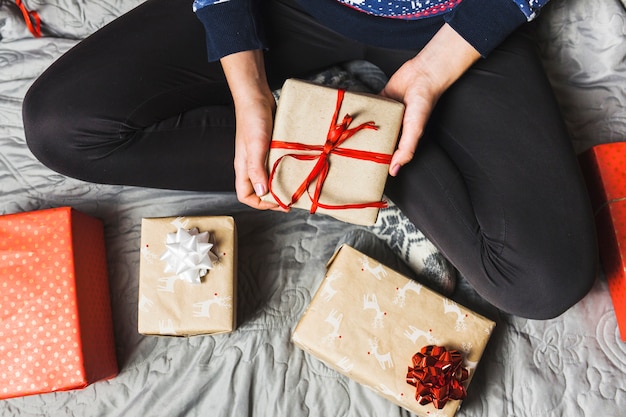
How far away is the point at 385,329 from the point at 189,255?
345mm

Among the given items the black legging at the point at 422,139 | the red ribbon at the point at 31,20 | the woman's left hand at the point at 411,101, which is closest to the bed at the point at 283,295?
the red ribbon at the point at 31,20

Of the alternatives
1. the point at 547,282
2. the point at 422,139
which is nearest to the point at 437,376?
the point at 547,282

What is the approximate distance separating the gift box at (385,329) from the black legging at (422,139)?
0.08 metres

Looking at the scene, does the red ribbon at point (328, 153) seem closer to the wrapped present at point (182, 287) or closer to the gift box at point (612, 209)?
the wrapped present at point (182, 287)

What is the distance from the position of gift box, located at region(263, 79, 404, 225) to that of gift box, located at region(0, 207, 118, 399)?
39 cm

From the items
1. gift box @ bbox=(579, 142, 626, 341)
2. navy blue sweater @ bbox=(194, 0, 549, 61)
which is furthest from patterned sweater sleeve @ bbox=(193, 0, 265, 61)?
gift box @ bbox=(579, 142, 626, 341)

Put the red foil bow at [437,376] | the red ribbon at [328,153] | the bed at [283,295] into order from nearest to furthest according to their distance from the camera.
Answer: the red ribbon at [328,153] < the red foil bow at [437,376] < the bed at [283,295]

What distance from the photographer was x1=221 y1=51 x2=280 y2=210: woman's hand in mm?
771

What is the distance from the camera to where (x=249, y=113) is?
31.1 inches

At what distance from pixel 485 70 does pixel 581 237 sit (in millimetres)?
292

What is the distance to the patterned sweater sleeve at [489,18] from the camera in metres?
0.75

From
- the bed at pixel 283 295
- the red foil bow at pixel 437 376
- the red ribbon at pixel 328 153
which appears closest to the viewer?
the red ribbon at pixel 328 153

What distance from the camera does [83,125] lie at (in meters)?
0.87

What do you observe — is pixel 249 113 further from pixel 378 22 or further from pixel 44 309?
pixel 44 309
